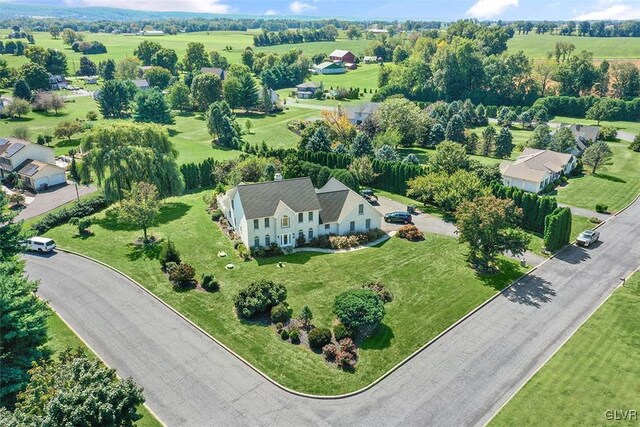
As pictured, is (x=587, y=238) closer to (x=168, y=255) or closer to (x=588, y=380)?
(x=588, y=380)

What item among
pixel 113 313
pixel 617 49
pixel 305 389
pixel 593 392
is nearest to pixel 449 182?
pixel 593 392

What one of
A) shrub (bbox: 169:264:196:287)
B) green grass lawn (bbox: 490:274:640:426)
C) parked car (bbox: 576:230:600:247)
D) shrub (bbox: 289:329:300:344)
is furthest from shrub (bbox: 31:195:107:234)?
parked car (bbox: 576:230:600:247)

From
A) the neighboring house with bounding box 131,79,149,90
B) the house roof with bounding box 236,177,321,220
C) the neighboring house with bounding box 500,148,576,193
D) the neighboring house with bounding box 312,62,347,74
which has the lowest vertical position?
the neighboring house with bounding box 500,148,576,193

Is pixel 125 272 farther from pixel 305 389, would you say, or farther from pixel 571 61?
pixel 571 61

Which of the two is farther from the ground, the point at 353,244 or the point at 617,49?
the point at 617,49

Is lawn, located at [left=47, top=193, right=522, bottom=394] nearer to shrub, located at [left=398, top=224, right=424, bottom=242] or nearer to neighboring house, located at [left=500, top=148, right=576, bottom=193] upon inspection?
Answer: shrub, located at [left=398, top=224, right=424, bottom=242]

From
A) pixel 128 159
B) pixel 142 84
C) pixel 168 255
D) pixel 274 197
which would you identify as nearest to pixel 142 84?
pixel 142 84
